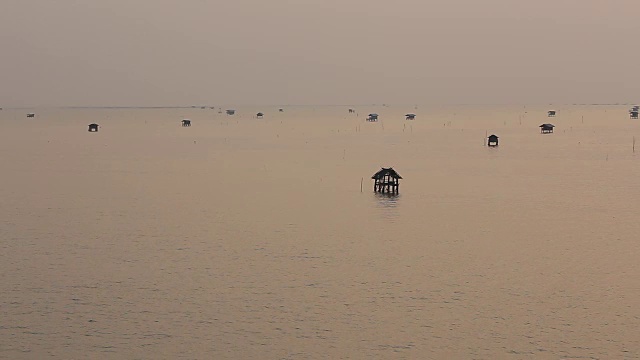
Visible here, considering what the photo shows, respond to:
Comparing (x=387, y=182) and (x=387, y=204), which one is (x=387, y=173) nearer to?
(x=387, y=182)

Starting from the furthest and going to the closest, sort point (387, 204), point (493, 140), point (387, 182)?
point (493, 140), point (387, 182), point (387, 204)

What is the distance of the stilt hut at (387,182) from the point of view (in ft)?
236

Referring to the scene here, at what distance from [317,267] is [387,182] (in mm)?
32129

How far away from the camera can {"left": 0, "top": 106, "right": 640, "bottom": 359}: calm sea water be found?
31.9 meters

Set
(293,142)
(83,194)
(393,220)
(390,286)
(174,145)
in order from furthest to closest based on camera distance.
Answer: (293,142), (174,145), (83,194), (393,220), (390,286)

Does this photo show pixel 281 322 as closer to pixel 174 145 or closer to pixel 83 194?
pixel 83 194

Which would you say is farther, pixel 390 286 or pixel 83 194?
pixel 83 194

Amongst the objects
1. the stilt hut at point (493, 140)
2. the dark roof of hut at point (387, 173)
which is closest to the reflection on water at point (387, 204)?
the dark roof of hut at point (387, 173)

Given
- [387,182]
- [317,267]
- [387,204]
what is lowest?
[317,267]

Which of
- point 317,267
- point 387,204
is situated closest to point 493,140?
point 387,204

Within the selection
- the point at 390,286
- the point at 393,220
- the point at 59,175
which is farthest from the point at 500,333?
the point at 59,175

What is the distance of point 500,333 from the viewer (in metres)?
32.8

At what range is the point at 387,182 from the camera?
247 feet

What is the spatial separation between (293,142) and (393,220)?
10140 cm
